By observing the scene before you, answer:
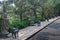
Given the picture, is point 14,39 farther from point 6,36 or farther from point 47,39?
point 47,39

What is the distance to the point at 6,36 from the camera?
581 inches

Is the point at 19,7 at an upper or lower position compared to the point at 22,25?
upper

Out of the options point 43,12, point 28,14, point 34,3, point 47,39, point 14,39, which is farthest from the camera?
point 43,12

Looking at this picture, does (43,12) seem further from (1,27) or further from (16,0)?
(1,27)

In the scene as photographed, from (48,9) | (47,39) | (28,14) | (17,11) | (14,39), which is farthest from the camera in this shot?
(48,9)

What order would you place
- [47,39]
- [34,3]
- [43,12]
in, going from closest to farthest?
[47,39]
[34,3]
[43,12]

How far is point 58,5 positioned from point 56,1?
9.77 feet

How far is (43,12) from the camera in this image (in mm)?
37875

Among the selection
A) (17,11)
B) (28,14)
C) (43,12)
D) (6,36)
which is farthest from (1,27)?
(43,12)

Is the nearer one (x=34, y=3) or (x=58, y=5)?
(x=34, y=3)

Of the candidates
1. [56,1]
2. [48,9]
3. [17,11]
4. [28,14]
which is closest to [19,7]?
[17,11]

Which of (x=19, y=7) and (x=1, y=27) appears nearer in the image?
(x=1, y=27)

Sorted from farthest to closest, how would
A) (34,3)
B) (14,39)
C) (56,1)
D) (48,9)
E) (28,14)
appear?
(56,1)
(48,9)
(34,3)
(28,14)
(14,39)

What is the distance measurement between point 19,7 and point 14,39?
11.2m
